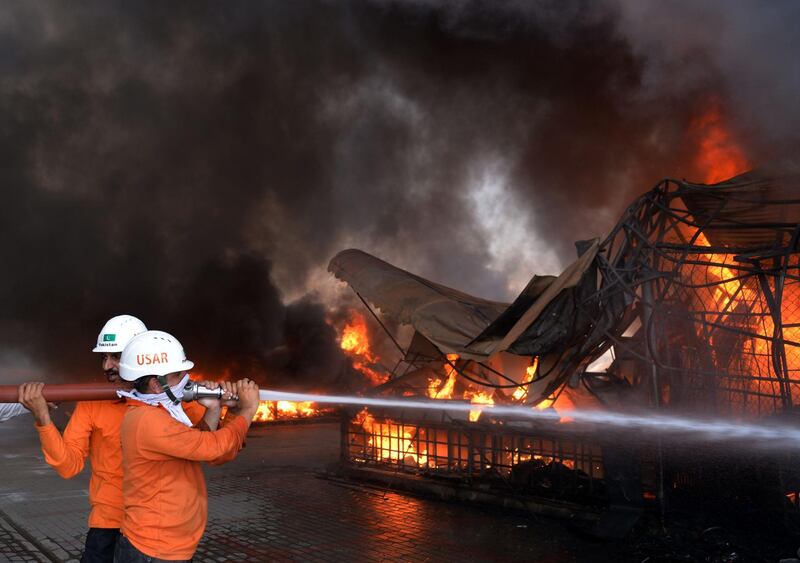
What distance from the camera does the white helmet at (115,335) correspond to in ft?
13.1

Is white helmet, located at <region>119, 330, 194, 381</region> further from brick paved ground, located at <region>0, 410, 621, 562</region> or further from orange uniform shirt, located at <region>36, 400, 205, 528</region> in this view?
brick paved ground, located at <region>0, 410, 621, 562</region>

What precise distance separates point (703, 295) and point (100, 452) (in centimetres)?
634

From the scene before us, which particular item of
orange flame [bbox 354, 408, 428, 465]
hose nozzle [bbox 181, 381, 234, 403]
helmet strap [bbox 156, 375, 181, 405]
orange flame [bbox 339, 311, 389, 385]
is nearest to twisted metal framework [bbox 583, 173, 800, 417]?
orange flame [bbox 354, 408, 428, 465]

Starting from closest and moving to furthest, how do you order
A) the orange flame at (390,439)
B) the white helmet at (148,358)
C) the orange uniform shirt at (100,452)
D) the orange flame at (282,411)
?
the white helmet at (148,358) < the orange uniform shirt at (100,452) < the orange flame at (390,439) < the orange flame at (282,411)

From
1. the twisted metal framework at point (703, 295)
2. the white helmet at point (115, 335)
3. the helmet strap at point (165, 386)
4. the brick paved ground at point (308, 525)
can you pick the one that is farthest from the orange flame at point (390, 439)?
the helmet strap at point (165, 386)

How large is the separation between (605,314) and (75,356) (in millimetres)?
19459

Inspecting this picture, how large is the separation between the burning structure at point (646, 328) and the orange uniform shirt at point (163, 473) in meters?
3.81

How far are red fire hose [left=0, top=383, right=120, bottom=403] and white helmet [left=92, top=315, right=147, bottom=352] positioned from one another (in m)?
0.74

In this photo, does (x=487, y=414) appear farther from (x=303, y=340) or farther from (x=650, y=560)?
(x=303, y=340)

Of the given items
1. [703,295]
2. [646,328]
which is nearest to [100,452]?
[646,328]

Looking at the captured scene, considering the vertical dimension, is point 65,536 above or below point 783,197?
below

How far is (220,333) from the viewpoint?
69.9ft

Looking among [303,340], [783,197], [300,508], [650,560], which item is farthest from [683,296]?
[303,340]

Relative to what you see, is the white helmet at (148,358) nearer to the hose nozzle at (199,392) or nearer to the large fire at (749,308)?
the hose nozzle at (199,392)
